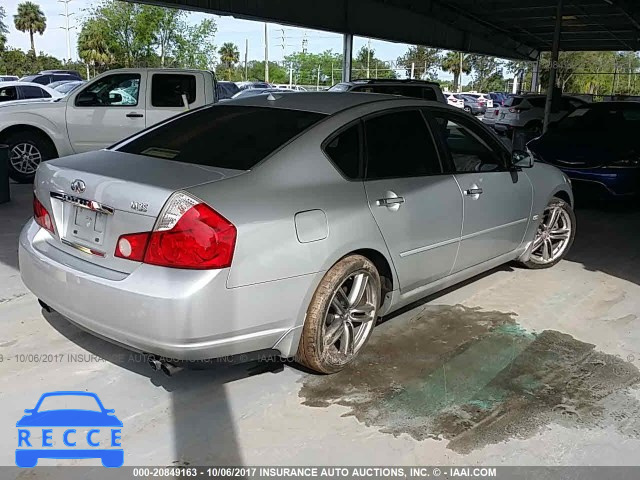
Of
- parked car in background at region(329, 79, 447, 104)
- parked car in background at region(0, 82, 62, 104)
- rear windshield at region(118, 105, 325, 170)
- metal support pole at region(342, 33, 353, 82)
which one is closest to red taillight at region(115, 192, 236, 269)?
rear windshield at region(118, 105, 325, 170)

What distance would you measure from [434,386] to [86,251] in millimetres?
2065

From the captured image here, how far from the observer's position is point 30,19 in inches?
2584

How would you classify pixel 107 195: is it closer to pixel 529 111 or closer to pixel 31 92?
pixel 31 92

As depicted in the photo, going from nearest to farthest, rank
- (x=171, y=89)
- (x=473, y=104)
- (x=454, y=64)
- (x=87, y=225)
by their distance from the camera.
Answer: (x=87, y=225)
(x=171, y=89)
(x=473, y=104)
(x=454, y=64)

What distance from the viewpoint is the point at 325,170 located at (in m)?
3.50

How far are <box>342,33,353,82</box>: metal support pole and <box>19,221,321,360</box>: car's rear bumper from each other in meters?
16.4

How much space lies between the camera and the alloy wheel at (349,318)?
357 centimetres

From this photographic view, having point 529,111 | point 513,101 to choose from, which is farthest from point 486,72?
point 529,111

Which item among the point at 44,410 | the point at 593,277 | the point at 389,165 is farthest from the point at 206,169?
the point at 593,277

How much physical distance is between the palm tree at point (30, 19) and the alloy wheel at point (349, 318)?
71012 mm

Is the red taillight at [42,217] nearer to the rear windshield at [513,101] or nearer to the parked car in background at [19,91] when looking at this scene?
the parked car in background at [19,91]

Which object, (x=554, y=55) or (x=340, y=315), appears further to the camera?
(x=554, y=55)

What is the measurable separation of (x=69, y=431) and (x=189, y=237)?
1.18m

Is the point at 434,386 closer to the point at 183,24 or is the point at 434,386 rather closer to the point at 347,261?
the point at 347,261
